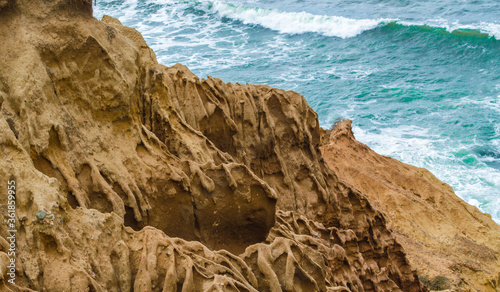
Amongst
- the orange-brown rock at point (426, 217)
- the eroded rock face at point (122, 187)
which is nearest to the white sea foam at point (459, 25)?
the orange-brown rock at point (426, 217)

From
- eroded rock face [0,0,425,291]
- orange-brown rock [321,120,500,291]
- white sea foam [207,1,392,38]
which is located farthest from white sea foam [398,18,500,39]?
eroded rock face [0,0,425,291]

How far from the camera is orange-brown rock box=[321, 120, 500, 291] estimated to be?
11398 mm

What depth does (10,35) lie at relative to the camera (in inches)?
228

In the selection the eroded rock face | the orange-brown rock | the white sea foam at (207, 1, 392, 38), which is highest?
the eroded rock face

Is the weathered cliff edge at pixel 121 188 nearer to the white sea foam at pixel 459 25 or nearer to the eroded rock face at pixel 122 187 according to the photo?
the eroded rock face at pixel 122 187

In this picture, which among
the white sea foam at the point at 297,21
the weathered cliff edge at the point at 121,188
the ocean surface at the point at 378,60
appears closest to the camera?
the weathered cliff edge at the point at 121,188

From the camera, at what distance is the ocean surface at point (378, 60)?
20.0 meters

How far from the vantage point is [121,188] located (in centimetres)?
624

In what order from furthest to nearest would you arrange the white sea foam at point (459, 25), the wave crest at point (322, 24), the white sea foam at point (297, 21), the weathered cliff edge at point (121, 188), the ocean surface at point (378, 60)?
the white sea foam at point (297, 21)
the wave crest at point (322, 24)
the white sea foam at point (459, 25)
the ocean surface at point (378, 60)
the weathered cliff edge at point (121, 188)

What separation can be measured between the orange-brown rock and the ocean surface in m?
2.98

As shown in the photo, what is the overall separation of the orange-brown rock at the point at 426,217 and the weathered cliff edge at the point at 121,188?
2.64 metres

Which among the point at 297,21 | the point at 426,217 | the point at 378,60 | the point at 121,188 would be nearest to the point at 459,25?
the point at 378,60

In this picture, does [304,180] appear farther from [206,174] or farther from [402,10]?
[402,10]

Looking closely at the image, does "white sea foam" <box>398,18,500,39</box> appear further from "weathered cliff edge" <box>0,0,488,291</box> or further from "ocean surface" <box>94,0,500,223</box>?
"weathered cliff edge" <box>0,0,488,291</box>
